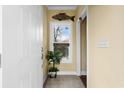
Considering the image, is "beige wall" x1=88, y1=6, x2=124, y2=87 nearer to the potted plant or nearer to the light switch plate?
the light switch plate

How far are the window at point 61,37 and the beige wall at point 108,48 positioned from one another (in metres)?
2.55

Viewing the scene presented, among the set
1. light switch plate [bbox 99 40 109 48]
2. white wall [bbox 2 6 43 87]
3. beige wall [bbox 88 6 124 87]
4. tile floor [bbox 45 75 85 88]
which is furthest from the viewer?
tile floor [bbox 45 75 85 88]

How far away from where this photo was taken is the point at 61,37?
5.45 m

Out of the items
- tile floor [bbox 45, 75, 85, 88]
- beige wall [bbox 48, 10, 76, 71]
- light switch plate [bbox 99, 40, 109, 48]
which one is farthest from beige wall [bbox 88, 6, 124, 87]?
beige wall [bbox 48, 10, 76, 71]

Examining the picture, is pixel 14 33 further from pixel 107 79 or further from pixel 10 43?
pixel 107 79

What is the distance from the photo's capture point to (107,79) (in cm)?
208

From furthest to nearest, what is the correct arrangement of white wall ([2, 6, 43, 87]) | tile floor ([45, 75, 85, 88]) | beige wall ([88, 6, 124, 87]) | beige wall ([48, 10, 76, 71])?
beige wall ([48, 10, 76, 71]), tile floor ([45, 75, 85, 88]), beige wall ([88, 6, 124, 87]), white wall ([2, 6, 43, 87])

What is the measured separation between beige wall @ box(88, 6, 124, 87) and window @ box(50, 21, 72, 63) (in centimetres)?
255

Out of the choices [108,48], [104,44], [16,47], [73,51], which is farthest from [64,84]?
[16,47]

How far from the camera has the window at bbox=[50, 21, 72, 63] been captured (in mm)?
5441

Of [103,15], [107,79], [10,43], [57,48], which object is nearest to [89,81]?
[107,79]

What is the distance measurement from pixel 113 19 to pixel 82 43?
360 centimetres
